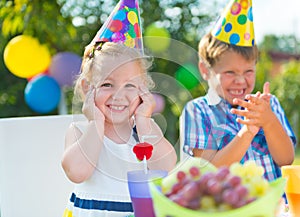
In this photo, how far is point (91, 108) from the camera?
1.03 metres

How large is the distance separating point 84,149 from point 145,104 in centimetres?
20

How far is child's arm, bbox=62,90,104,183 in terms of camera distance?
107cm

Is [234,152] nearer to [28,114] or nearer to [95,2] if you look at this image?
[95,2]

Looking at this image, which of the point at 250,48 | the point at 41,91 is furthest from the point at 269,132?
the point at 41,91

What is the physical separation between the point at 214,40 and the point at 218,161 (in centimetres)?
41

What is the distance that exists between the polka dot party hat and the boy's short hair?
0.15 ft

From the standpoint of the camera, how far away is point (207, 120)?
1.46 metres

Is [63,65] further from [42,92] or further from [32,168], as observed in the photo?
[32,168]

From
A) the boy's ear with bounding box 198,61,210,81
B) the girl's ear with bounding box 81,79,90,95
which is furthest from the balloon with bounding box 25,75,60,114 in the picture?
the boy's ear with bounding box 198,61,210,81

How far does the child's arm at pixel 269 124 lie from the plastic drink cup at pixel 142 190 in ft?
1.68

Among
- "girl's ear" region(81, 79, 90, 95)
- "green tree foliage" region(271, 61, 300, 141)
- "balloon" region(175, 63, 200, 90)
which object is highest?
"balloon" region(175, 63, 200, 90)

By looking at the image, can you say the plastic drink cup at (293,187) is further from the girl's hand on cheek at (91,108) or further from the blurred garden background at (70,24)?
the blurred garden background at (70,24)

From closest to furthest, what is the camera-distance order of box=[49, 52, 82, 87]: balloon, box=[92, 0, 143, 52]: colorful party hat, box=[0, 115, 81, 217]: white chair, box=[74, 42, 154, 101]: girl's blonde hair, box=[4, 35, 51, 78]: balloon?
box=[74, 42, 154, 101]: girl's blonde hair < box=[92, 0, 143, 52]: colorful party hat < box=[0, 115, 81, 217]: white chair < box=[4, 35, 51, 78]: balloon < box=[49, 52, 82, 87]: balloon

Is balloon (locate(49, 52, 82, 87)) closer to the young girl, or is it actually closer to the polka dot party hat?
the polka dot party hat
